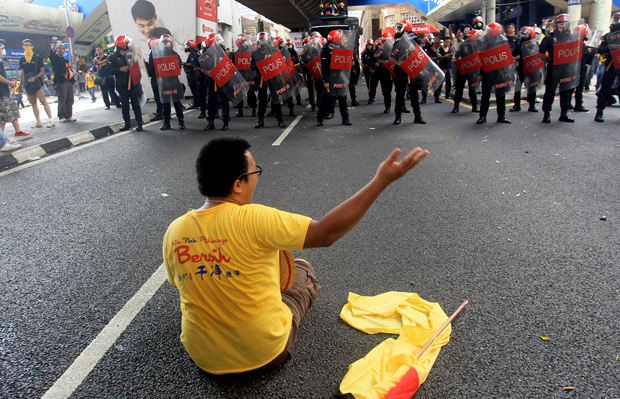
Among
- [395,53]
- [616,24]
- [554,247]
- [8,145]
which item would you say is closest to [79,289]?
[554,247]

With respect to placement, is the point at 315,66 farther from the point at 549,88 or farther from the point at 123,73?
the point at 549,88

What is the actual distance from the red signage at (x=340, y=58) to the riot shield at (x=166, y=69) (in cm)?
362

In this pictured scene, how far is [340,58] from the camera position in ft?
33.0

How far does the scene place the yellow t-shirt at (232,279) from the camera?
1846 mm

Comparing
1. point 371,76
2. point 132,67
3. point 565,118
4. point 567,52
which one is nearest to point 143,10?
point 132,67

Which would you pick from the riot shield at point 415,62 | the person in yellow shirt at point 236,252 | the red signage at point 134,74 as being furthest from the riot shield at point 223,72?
the person in yellow shirt at point 236,252

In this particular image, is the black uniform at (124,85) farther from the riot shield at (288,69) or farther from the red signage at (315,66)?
the red signage at (315,66)

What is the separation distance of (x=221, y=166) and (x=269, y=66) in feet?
29.8

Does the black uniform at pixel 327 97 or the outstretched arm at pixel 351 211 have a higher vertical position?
the black uniform at pixel 327 97

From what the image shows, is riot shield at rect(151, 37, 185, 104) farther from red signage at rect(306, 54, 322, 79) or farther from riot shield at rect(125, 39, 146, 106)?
red signage at rect(306, 54, 322, 79)

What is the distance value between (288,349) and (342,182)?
3.55 meters

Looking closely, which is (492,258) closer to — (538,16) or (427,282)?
(427,282)

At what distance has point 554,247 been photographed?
3.50 m

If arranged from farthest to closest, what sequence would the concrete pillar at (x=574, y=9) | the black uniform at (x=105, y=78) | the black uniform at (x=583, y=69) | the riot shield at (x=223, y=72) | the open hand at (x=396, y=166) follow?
the concrete pillar at (x=574, y=9)
the black uniform at (x=105, y=78)
the riot shield at (x=223, y=72)
the black uniform at (x=583, y=69)
the open hand at (x=396, y=166)
